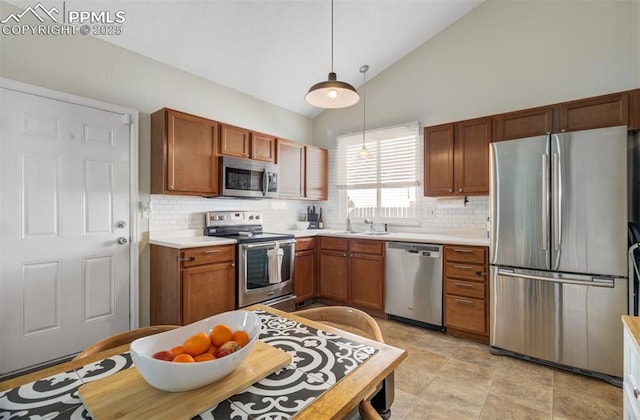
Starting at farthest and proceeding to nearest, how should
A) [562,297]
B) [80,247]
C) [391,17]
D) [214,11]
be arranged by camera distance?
1. [391,17]
2. [214,11]
3. [80,247]
4. [562,297]

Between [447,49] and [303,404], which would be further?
[447,49]

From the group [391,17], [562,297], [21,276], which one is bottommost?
[562,297]

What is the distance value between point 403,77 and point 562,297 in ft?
10.1

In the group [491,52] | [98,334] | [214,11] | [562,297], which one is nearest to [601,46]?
[491,52]

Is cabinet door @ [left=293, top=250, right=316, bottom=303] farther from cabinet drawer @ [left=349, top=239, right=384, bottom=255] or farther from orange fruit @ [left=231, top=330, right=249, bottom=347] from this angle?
orange fruit @ [left=231, top=330, right=249, bottom=347]

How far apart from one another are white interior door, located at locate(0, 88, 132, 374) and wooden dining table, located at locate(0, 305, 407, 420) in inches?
80.5

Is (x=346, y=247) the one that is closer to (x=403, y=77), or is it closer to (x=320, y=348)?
(x=403, y=77)

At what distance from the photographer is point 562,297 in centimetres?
235

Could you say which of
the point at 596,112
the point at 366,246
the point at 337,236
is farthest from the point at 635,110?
the point at 337,236

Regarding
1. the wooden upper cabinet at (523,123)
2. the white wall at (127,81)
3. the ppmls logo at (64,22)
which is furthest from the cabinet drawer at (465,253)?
the ppmls logo at (64,22)

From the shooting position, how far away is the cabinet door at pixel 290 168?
399 centimetres

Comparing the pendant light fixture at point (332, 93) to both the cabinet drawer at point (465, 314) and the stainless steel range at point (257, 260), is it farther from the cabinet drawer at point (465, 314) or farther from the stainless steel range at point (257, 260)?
the cabinet drawer at point (465, 314)

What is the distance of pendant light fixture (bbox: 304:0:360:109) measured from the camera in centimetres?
195

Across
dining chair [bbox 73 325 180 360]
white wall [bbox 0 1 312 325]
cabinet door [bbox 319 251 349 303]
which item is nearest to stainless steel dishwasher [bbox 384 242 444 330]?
cabinet door [bbox 319 251 349 303]
